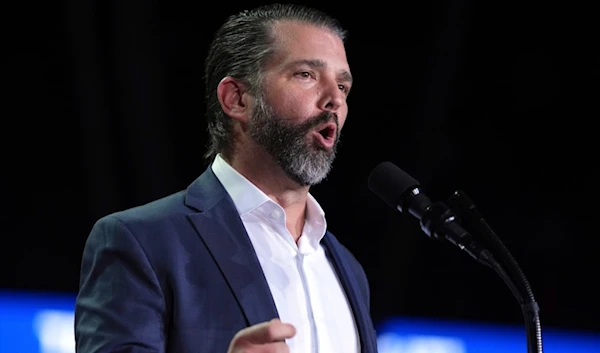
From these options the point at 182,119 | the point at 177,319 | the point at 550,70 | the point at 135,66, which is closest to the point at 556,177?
the point at 550,70

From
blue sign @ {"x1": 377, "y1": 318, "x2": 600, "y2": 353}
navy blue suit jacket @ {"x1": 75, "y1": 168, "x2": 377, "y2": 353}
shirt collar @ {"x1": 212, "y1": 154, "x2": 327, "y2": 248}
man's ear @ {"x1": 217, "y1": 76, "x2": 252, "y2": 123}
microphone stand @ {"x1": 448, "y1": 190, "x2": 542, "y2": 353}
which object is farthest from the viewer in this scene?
blue sign @ {"x1": 377, "y1": 318, "x2": 600, "y2": 353}

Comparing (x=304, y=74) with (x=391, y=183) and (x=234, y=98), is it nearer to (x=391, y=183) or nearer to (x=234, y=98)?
(x=234, y=98)

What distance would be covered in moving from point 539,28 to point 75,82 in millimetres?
2340

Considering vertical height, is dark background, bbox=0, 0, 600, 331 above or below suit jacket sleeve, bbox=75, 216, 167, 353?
above

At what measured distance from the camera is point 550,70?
374 centimetres

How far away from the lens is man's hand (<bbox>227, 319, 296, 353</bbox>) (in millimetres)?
1221

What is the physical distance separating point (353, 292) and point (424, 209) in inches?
17.1

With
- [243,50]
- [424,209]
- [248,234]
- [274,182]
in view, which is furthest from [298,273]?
[243,50]

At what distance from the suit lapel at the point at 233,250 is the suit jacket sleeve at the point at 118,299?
0.16 meters

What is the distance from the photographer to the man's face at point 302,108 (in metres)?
1.82

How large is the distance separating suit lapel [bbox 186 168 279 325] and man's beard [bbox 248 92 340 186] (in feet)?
0.56

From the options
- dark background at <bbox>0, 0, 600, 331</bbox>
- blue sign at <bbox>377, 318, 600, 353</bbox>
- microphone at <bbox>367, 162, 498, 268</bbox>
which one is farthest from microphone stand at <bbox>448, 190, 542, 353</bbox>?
dark background at <bbox>0, 0, 600, 331</bbox>

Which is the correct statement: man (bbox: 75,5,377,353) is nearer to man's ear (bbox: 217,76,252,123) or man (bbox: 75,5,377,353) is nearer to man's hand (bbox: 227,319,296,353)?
man's ear (bbox: 217,76,252,123)

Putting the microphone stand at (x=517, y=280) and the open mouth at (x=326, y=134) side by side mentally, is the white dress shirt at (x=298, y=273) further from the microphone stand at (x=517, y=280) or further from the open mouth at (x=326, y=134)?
the microphone stand at (x=517, y=280)
